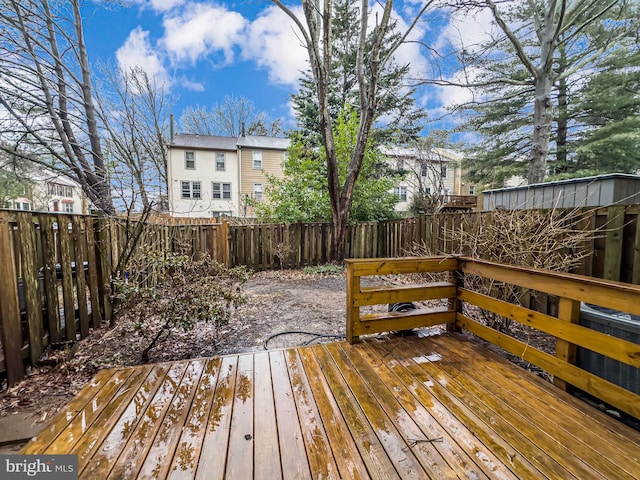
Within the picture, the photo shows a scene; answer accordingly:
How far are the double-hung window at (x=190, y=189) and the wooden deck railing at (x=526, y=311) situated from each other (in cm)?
1711

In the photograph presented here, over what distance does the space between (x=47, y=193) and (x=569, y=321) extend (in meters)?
16.3

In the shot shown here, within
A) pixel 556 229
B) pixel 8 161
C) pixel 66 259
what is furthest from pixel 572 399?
pixel 8 161

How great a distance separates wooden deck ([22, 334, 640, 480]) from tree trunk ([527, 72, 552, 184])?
748 centimetres

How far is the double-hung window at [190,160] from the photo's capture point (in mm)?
17266

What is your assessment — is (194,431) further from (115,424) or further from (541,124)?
(541,124)

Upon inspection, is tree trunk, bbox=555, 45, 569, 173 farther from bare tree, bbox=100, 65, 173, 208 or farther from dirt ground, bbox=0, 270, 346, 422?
bare tree, bbox=100, 65, 173, 208

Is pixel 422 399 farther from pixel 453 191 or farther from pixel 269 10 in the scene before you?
pixel 453 191

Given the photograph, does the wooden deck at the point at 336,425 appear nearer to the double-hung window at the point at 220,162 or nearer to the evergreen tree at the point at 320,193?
the evergreen tree at the point at 320,193

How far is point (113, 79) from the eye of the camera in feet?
20.8

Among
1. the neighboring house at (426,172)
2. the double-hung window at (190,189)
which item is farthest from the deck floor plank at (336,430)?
the double-hung window at (190,189)

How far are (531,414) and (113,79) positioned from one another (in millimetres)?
8854

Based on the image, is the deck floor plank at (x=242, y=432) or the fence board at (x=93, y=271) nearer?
the deck floor plank at (x=242, y=432)

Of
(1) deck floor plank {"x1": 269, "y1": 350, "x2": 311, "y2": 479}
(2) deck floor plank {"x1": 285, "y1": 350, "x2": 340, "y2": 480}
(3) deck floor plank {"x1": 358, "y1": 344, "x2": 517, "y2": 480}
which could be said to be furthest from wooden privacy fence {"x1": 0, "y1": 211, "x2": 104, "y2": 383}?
(3) deck floor plank {"x1": 358, "y1": 344, "x2": 517, "y2": 480}

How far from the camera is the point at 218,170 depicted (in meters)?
17.8
